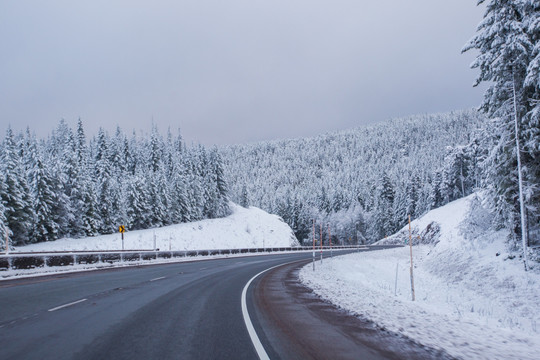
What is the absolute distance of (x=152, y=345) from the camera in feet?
20.7

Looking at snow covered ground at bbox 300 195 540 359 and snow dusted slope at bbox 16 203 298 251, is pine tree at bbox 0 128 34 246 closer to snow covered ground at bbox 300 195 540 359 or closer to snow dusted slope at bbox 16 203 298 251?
snow dusted slope at bbox 16 203 298 251

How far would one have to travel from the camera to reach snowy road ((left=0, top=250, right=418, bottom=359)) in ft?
19.5

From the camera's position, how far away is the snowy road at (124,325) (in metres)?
5.93

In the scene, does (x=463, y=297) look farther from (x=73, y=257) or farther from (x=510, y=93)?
(x=73, y=257)

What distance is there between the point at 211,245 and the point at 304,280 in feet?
186

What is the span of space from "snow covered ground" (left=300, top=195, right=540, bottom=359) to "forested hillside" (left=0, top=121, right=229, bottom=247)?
38170mm

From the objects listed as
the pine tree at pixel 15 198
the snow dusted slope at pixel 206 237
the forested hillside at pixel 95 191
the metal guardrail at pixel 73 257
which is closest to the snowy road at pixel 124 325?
the metal guardrail at pixel 73 257

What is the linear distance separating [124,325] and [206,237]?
68.3 meters

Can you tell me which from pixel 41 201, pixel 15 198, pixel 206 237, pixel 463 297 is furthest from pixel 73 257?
pixel 206 237

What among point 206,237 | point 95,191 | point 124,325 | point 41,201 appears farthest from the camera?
point 206,237

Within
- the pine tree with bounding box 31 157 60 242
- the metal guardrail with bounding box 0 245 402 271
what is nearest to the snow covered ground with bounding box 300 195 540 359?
the metal guardrail with bounding box 0 245 402 271

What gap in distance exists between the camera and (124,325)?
7.78 m

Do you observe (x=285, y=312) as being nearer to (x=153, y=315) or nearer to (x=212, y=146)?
(x=153, y=315)

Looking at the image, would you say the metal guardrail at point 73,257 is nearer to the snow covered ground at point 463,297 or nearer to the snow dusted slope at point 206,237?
the snow covered ground at point 463,297
